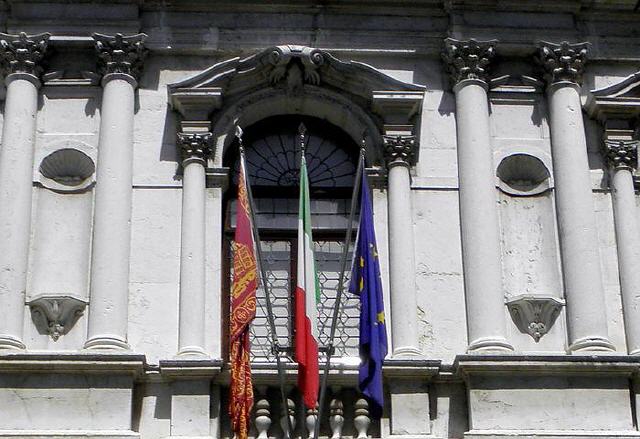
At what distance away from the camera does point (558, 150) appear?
1981 centimetres

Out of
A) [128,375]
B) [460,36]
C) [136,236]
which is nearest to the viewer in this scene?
[128,375]

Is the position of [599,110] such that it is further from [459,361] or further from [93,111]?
[93,111]

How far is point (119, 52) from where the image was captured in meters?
20.0

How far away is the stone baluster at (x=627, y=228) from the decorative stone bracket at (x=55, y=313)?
6613mm

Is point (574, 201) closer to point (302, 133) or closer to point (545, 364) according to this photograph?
point (545, 364)

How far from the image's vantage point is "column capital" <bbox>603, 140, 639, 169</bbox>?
19.9 meters

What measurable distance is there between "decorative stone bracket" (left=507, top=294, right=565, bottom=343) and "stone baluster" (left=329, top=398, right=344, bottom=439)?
8.05 feet

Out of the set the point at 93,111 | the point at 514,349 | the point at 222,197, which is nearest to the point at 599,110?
the point at 514,349

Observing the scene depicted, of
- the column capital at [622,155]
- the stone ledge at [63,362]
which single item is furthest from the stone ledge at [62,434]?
the column capital at [622,155]

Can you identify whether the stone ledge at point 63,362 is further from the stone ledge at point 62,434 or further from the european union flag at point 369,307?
the european union flag at point 369,307

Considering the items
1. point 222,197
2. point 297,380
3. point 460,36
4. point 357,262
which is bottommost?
point 297,380

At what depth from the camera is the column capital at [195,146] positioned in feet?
64.3

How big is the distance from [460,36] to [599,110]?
206cm

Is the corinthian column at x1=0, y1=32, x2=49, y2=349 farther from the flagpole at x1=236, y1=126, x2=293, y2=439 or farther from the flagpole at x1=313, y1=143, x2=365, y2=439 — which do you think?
the flagpole at x1=313, y1=143, x2=365, y2=439
